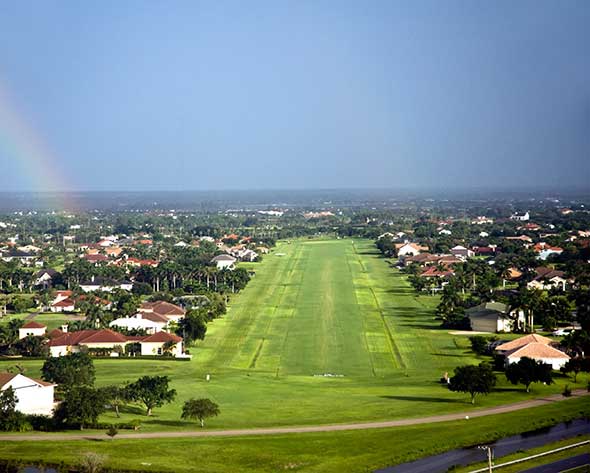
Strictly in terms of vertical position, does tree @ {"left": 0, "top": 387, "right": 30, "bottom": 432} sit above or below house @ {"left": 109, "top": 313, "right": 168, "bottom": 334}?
above

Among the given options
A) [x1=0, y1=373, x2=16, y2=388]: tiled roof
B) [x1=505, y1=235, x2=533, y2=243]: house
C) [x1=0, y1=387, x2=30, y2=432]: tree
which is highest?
[x1=0, y1=373, x2=16, y2=388]: tiled roof

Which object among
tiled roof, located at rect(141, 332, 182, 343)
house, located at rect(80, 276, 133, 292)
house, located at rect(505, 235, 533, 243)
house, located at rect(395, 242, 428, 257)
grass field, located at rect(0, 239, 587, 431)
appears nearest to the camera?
grass field, located at rect(0, 239, 587, 431)

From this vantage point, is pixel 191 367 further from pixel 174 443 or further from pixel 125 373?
pixel 174 443

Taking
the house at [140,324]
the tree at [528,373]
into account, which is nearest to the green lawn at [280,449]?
the tree at [528,373]

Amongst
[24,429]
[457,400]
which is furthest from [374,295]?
[24,429]

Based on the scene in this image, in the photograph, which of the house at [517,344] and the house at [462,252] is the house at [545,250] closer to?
the house at [462,252]

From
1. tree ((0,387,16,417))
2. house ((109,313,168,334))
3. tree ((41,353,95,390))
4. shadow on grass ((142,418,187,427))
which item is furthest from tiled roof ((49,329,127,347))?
shadow on grass ((142,418,187,427))

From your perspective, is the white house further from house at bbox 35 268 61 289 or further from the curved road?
house at bbox 35 268 61 289
